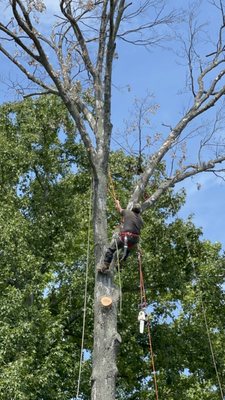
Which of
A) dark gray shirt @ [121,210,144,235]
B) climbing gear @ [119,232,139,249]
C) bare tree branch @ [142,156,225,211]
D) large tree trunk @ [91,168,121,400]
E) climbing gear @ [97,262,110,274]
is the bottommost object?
large tree trunk @ [91,168,121,400]

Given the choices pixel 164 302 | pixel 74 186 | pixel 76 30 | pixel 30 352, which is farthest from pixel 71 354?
pixel 76 30

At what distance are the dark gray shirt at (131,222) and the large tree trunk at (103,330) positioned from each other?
495mm

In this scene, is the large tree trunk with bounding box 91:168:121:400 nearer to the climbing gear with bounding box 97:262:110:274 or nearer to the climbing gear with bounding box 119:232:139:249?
the climbing gear with bounding box 97:262:110:274

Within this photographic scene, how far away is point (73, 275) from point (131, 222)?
5.41 m

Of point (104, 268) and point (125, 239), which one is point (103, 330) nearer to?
point (104, 268)

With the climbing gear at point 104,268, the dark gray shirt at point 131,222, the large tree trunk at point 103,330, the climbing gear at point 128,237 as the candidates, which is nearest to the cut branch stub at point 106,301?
the large tree trunk at point 103,330

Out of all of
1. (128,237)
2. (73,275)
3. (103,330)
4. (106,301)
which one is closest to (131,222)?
(128,237)

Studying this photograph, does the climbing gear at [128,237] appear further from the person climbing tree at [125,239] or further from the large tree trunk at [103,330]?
the large tree trunk at [103,330]

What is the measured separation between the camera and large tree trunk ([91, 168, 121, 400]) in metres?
7.74

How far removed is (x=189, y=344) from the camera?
14.1 meters

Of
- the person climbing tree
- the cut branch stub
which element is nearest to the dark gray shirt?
the person climbing tree

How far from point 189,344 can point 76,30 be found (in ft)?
24.1

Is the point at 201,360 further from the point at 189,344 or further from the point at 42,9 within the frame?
the point at 42,9

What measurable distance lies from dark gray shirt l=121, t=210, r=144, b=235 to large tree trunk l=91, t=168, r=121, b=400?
0.50m
